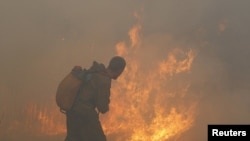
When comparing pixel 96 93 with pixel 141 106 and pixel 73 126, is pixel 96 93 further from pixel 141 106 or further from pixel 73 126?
pixel 141 106

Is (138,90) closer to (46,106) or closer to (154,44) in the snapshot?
(154,44)

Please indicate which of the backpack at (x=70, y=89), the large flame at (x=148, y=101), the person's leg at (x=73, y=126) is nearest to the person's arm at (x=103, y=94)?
the backpack at (x=70, y=89)

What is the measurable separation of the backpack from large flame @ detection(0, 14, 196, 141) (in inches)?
318

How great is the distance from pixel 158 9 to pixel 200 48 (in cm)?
262

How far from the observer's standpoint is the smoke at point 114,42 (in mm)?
16969

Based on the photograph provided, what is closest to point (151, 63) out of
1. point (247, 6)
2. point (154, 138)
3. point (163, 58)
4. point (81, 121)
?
point (163, 58)

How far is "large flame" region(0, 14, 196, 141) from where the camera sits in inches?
596

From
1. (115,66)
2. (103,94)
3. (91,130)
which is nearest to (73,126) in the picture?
(91,130)

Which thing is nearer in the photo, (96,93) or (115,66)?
(96,93)

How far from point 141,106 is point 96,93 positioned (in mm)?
10384

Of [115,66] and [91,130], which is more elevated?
[115,66]

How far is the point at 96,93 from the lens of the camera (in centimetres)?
643

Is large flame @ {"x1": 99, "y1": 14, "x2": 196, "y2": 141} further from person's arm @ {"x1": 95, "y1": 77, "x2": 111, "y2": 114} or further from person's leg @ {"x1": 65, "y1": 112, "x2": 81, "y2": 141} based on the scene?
person's arm @ {"x1": 95, "y1": 77, "x2": 111, "y2": 114}

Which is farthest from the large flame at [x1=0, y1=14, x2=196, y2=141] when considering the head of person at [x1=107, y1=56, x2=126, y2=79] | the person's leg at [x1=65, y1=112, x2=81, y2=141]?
the head of person at [x1=107, y1=56, x2=126, y2=79]
